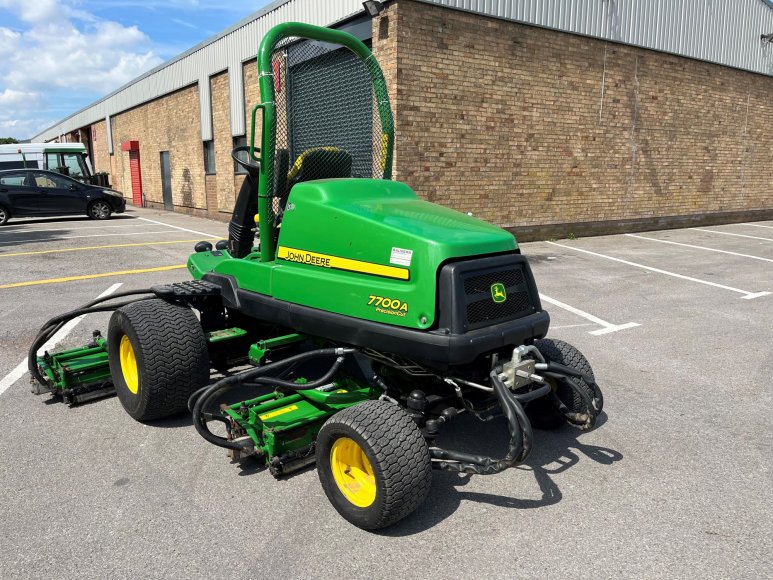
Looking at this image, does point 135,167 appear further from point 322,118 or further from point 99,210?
point 322,118

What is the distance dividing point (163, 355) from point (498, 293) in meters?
2.04

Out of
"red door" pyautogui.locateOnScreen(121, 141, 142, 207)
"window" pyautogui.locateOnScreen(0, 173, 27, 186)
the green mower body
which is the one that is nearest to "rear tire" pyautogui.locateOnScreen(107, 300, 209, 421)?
the green mower body

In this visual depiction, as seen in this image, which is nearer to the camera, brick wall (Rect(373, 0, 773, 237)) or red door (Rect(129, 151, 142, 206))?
brick wall (Rect(373, 0, 773, 237))

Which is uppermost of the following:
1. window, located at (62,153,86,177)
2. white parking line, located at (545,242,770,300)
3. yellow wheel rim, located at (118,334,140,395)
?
window, located at (62,153,86,177)

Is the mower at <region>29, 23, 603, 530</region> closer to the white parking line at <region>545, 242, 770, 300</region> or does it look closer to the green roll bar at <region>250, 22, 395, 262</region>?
the green roll bar at <region>250, 22, 395, 262</region>

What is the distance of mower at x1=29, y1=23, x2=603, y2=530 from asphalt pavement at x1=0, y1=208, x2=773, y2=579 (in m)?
0.19

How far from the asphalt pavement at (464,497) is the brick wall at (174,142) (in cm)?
1413

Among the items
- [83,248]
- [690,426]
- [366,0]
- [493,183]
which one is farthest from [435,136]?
[690,426]

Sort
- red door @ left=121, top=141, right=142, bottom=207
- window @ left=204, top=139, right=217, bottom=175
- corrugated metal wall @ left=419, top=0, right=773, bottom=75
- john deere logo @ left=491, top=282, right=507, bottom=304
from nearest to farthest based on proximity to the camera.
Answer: john deere logo @ left=491, top=282, right=507, bottom=304 < corrugated metal wall @ left=419, top=0, right=773, bottom=75 < window @ left=204, top=139, right=217, bottom=175 < red door @ left=121, top=141, right=142, bottom=207

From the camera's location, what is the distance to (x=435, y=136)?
34.3 feet

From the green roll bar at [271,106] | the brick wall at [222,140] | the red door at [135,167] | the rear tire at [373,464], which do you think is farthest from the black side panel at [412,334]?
the red door at [135,167]

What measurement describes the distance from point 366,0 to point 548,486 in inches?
353

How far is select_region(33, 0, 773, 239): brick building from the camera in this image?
410 inches

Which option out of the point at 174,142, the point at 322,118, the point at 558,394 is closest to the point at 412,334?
the point at 558,394
